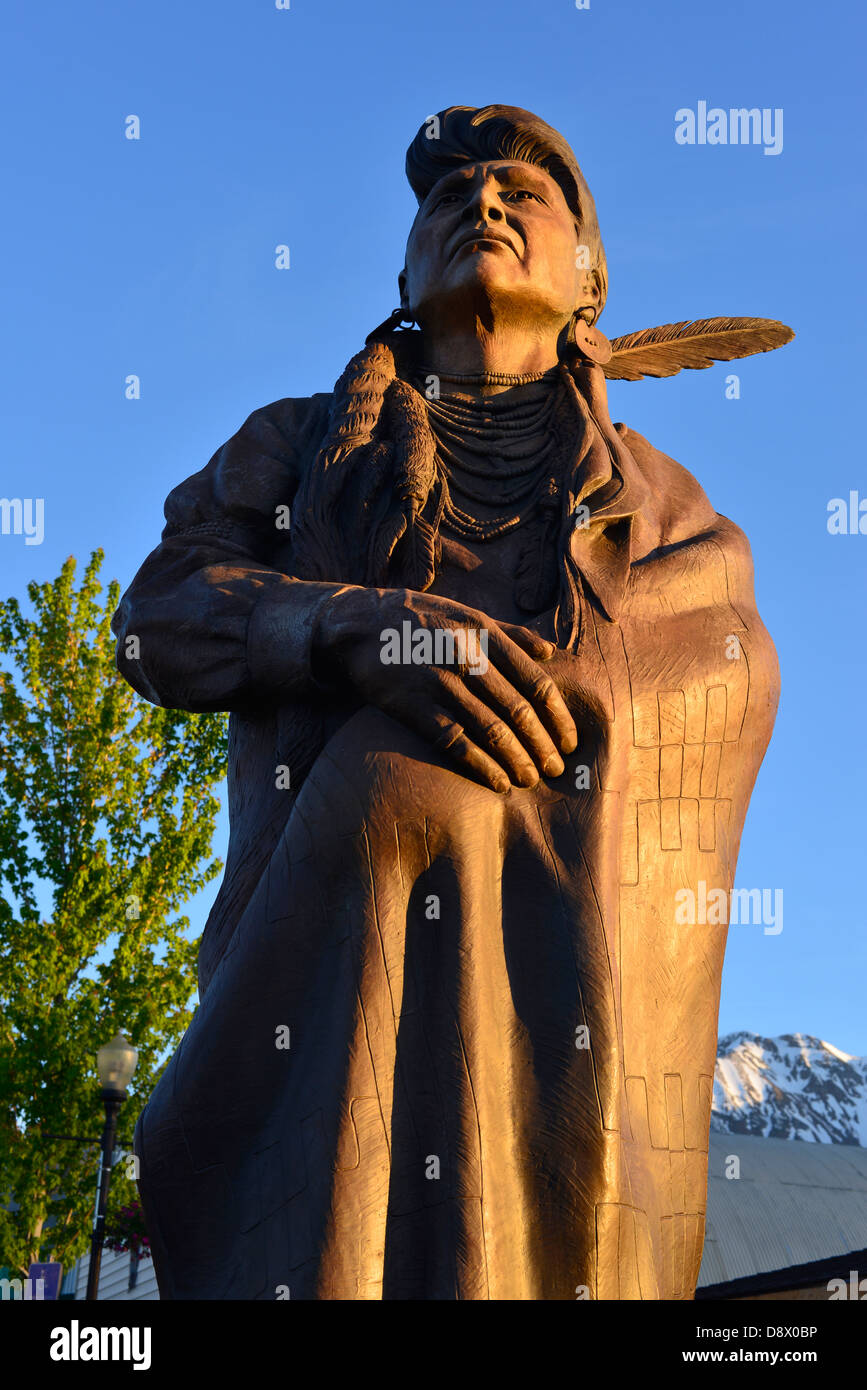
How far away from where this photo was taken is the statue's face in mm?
4445

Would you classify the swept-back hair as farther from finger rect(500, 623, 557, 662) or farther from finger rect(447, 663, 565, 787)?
finger rect(447, 663, 565, 787)

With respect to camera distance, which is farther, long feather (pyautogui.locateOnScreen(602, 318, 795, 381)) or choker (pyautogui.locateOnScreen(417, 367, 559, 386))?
long feather (pyautogui.locateOnScreen(602, 318, 795, 381))

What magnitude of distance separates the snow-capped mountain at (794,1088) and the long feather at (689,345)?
11308 cm

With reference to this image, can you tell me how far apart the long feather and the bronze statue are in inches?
19.4

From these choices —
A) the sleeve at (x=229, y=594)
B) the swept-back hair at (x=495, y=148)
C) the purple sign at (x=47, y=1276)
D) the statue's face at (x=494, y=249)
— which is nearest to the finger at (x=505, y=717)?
the sleeve at (x=229, y=594)

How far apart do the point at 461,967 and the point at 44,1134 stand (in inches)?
523

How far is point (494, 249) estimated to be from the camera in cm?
445

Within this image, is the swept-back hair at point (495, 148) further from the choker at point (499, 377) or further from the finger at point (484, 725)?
the finger at point (484, 725)

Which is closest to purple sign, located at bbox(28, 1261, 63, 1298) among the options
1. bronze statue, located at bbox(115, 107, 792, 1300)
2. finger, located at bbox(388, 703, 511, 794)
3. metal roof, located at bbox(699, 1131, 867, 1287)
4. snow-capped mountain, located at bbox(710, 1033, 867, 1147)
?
bronze statue, located at bbox(115, 107, 792, 1300)

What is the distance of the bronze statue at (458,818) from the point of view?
3398mm

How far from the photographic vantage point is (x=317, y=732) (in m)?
3.89
